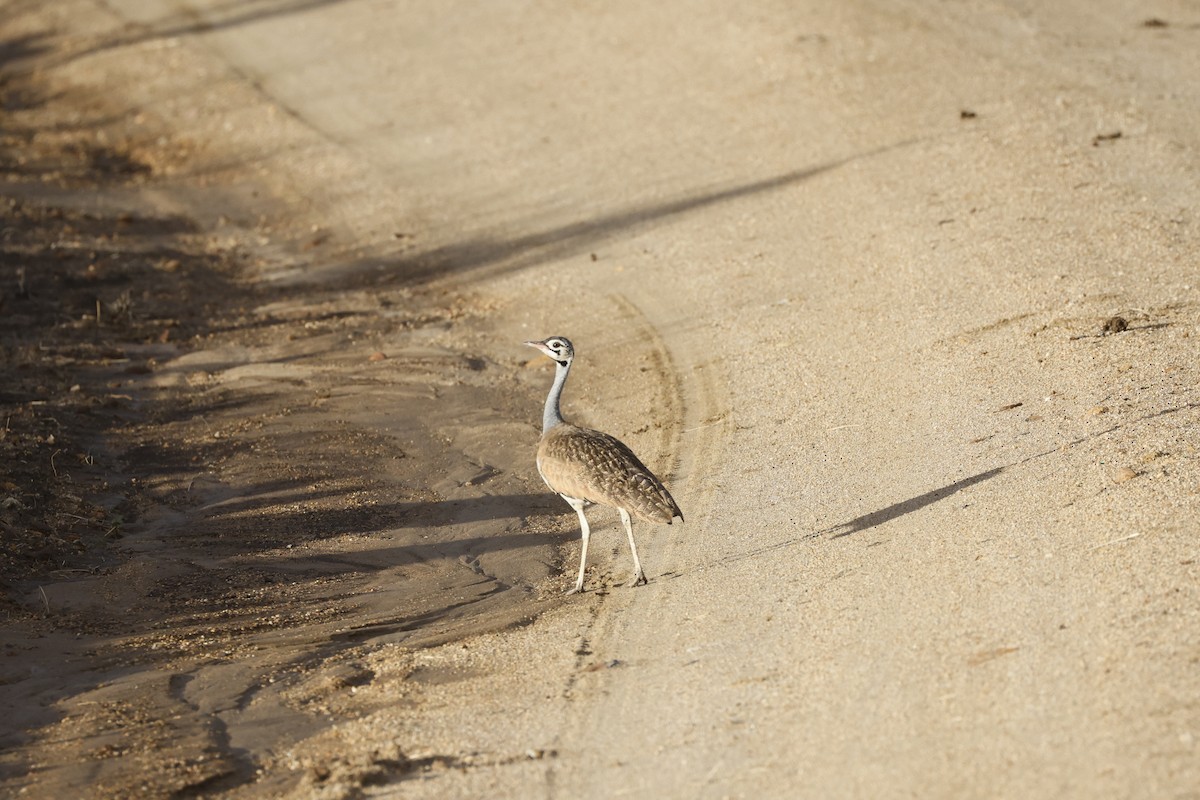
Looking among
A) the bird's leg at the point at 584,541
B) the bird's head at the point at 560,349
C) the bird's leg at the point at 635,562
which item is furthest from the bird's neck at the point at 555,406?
the bird's leg at the point at 635,562

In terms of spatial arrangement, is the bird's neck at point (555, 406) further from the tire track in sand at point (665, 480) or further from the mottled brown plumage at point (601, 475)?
the tire track in sand at point (665, 480)

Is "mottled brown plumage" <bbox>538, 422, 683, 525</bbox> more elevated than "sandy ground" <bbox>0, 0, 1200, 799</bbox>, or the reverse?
"mottled brown plumage" <bbox>538, 422, 683, 525</bbox>

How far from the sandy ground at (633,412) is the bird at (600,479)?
502 millimetres

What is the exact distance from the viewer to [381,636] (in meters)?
8.92

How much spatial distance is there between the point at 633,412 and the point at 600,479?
10.7ft

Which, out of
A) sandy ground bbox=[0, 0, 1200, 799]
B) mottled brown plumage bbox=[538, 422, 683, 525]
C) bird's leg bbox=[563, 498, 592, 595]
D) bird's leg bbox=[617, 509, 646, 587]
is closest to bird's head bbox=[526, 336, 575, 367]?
mottled brown plumage bbox=[538, 422, 683, 525]

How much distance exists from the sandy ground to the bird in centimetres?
50

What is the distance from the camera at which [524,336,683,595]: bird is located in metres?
8.77

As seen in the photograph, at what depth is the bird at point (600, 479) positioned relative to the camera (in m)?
8.77

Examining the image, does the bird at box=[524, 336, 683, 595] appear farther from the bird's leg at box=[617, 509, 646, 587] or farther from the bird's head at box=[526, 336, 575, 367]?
the bird's head at box=[526, 336, 575, 367]

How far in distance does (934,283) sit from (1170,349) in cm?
268

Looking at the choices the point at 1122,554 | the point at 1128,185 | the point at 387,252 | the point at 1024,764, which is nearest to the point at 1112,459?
the point at 1122,554

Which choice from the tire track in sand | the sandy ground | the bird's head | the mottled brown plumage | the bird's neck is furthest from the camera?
the bird's head

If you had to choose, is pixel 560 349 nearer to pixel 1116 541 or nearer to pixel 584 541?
pixel 584 541
